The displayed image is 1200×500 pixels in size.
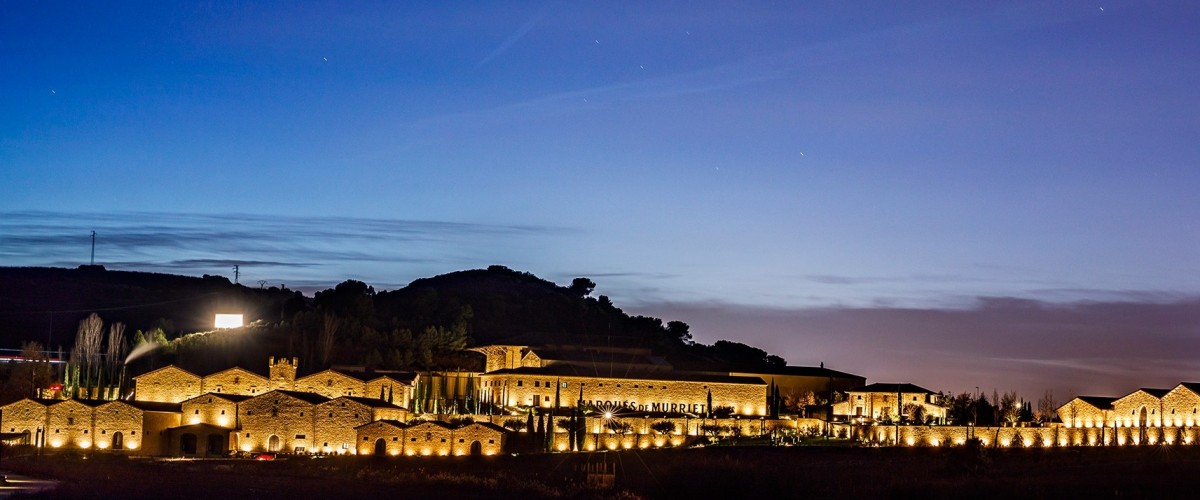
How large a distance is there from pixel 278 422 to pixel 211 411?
3.47 m

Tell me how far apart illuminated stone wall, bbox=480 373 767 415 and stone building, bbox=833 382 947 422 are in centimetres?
686

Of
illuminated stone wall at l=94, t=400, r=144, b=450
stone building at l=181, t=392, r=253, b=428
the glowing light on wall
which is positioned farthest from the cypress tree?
the glowing light on wall

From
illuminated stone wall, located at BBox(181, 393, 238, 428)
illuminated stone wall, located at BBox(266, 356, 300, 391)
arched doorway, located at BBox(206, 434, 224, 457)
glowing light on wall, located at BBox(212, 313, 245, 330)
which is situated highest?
glowing light on wall, located at BBox(212, 313, 245, 330)

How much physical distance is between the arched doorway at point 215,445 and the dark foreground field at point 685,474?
6.13m

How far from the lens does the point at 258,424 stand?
218ft

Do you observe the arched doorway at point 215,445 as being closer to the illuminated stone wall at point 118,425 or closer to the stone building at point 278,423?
the stone building at point 278,423

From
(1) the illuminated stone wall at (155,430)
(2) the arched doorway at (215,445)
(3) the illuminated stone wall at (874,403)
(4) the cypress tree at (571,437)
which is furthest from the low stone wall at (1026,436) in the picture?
(1) the illuminated stone wall at (155,430)

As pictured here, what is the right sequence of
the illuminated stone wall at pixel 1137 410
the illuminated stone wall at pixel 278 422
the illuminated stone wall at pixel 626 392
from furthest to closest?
the illuminated stone wall at pixel 626 392, the illuminated stone wall at pixel 1137 410, the illuminated stone wall at pixel 278 422

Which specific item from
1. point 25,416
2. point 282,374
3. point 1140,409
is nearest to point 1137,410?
point 1140,409

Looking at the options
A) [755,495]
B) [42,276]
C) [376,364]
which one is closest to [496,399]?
[376,364]

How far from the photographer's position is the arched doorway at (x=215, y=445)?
65.9 m

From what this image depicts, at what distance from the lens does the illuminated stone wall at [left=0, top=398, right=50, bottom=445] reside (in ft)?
214

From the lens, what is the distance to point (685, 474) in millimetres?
52656

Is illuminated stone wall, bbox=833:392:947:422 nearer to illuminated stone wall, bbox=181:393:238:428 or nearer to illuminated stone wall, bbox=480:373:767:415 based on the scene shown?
illuminated stone wall, bbox=480:373:767:415
